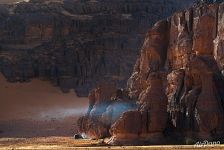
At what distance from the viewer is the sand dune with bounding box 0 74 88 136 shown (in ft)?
203

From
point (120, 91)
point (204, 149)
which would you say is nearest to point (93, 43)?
point (120, 91)

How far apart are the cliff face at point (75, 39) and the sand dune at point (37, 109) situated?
4.48 feet

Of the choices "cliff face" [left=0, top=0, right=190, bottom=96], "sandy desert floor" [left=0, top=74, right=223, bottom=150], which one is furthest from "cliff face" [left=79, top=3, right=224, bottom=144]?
"cliff face" [left=0, top=0, right=190, bottom=96]

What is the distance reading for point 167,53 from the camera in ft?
140

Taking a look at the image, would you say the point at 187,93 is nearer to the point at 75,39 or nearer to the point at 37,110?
the point at 37,110

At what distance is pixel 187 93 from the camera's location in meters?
36.5

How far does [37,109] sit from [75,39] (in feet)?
42.3

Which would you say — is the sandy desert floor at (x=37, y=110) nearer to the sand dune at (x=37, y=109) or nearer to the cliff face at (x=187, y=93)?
the sand dune at (x=37, y=109)

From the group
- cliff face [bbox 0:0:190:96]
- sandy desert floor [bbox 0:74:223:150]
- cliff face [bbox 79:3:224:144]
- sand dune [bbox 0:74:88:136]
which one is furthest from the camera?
cliff face [bbox 0:0:190:96]

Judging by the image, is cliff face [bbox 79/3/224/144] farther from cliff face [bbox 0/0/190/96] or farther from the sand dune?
cliff face [bbox 0/0/190/96]

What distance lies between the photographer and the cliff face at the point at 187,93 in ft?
116

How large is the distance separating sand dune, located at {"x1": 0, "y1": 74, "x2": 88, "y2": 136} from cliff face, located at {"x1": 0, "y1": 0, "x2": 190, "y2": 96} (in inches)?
53.7

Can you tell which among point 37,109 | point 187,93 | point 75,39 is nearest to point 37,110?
point 37,109

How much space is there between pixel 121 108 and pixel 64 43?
36572mm
